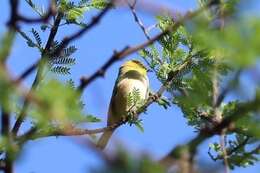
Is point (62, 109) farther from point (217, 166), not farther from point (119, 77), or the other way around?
point (119, 77)

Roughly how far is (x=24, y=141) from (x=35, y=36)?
9.91ft

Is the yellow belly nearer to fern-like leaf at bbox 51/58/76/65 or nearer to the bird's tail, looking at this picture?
fern-like leaf at bbox 51/58/76/65

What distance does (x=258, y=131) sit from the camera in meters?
1.56

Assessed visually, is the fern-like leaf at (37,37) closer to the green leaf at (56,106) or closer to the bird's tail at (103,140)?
the bird's tail at (103,140)

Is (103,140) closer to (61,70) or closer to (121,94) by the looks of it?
(61,70)

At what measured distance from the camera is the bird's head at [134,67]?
8311 mm

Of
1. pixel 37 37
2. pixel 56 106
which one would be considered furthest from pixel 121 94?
pixel 56 106

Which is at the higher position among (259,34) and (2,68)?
(259,34)

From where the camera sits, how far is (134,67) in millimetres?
8492

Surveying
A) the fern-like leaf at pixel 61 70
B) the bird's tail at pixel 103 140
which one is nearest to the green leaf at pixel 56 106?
the bird's tail at pixel 103 140

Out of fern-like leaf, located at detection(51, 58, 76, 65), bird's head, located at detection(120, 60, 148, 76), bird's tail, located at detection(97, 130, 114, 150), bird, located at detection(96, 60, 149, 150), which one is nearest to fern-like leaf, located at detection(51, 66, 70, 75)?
fern-like leaf, located at detection(51, 58, 76, 65)

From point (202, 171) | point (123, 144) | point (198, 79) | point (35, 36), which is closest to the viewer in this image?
point (123, 144)

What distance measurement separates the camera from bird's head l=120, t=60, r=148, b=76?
27.3 feet

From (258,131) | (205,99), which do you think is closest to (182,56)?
(205,99)
